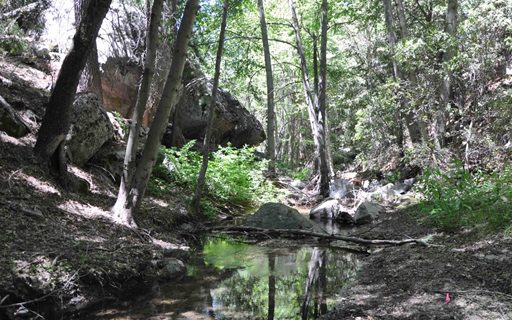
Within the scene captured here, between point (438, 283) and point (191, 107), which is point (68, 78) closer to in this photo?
point (438, 283)

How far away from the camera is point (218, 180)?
40.4 ft

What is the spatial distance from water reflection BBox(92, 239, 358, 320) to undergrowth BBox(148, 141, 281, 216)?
3690mm

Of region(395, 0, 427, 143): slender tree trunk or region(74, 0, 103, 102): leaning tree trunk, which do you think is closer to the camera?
region(74, 0, 103, 102): leaning tree trunk

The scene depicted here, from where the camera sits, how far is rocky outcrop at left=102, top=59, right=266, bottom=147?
12.4m

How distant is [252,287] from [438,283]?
2302mm

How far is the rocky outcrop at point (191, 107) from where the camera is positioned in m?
12.4

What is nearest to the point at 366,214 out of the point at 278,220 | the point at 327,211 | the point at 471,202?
the point at 327,211

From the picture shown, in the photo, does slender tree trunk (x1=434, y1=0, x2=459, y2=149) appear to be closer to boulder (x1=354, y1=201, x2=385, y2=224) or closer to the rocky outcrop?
boulder (x1=354, y1=201, x2=385, y2=224)

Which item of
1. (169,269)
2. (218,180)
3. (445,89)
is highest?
(445,89)

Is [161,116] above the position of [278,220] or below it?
above

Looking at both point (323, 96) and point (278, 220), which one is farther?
point (323, 96)

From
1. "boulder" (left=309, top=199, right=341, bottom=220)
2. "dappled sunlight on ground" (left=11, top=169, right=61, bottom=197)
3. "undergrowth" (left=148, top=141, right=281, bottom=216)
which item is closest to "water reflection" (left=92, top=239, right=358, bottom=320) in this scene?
"dappled sunlight on ground" (left=11, top=169, right=61, bottom=197)

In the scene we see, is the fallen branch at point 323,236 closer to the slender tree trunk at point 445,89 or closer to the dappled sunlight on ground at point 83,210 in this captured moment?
the dappled sunlight on ground at point 83,210

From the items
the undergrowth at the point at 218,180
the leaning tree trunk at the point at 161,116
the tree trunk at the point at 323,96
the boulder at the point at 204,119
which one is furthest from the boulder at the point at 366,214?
the boulder at the point at 204,119
